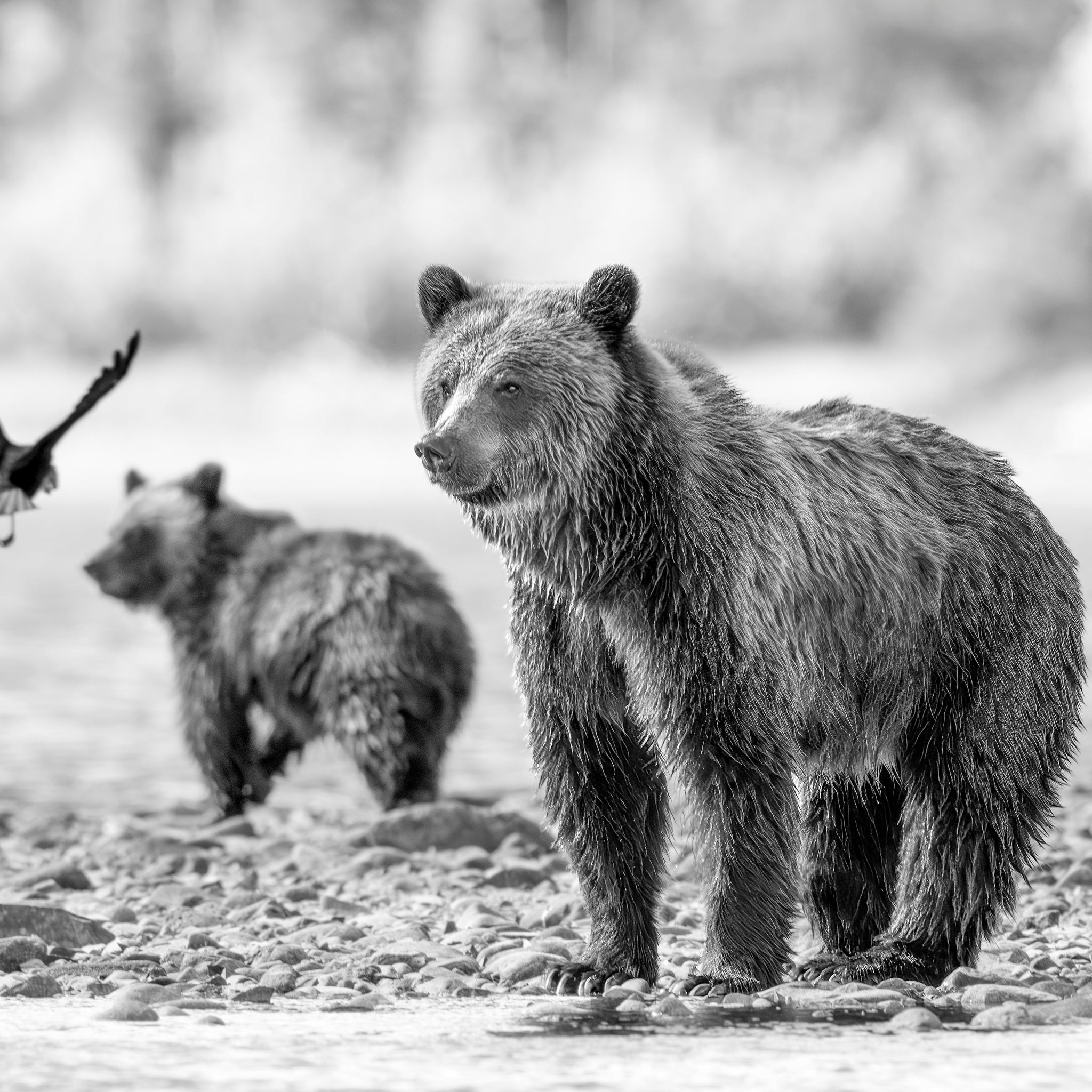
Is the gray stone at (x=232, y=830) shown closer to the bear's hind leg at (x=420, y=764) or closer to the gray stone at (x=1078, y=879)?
the bear's hind leg at (x=420, y=764)

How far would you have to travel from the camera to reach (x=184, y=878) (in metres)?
8.42

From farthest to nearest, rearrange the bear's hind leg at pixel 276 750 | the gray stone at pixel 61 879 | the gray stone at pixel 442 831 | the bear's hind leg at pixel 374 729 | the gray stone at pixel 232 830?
the bear's hind leg at pixel 276 750 < the bear's hind leg at pixel 374 729 < the gray stone at pixel 232 830 < the gray stone at pixel 442 831 < the gray stone at pixel 61 879

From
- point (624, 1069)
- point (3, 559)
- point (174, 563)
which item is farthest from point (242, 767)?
point (3, 559)

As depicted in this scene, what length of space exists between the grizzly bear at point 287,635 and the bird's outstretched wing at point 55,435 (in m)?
4.54

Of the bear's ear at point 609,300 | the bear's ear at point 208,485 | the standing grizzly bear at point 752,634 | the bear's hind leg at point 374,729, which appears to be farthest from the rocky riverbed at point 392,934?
the bear's ear at point 208,485

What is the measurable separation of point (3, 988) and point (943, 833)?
2.89 metres

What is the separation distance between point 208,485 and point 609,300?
6611mm

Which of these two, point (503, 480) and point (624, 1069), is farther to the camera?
point (503, 480)

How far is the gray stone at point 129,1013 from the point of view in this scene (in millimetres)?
4980

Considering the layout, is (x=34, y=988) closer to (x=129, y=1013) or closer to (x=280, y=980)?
(x=129, y=1013)

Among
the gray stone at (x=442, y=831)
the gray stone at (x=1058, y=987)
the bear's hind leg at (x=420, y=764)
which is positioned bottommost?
the gray stone at (x=1058, y=987)

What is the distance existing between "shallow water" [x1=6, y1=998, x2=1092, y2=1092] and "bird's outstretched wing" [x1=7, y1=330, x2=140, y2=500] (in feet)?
5.14

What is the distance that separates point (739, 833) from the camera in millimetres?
5242

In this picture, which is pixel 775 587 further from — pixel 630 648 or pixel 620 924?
pixel 620 924
